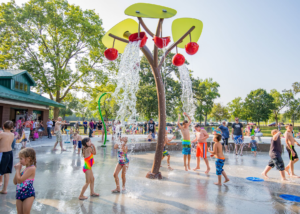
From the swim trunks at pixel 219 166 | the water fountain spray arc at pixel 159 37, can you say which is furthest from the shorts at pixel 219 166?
the water fountain spray arc at pixel 159 37

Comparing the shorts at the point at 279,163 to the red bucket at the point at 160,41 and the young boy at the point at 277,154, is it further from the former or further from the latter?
the red bucket at the point at 160,41

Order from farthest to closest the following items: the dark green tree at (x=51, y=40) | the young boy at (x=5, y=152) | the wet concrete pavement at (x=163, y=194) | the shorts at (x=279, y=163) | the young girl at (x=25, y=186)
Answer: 1. the dark green tree at (x=51, y=40)
2. the shorts at (x=279, y=163)
3. the young boy at (x=5, y=152)
4. the wet concrete pavement at (x=163, y=194)
5. the young girl at (x=25, y=186)

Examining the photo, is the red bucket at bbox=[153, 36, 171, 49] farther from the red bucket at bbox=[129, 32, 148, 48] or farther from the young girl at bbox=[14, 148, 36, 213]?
the young girl at bbox=[14, 148, 36, 213]

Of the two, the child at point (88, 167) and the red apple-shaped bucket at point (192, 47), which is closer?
the child at point (88, 167)

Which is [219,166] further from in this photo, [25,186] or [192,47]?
[25,186]

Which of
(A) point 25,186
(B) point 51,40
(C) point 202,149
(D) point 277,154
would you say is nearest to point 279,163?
(D) point 277,154

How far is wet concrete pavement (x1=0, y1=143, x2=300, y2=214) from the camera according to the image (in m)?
3.76

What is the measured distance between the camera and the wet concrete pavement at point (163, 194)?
12.3 feet

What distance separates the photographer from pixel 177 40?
601 centimetres

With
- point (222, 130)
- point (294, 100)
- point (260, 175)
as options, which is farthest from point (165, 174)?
point (294, 100)

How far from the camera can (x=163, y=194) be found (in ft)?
14.8

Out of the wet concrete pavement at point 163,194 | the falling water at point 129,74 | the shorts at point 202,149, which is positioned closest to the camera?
the wet concrete pavement at point 163,194

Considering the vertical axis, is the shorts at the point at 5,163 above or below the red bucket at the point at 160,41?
below

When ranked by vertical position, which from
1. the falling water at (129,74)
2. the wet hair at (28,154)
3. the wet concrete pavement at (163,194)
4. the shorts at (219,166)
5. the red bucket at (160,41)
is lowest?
the wet concrete pavement at (163,194)
